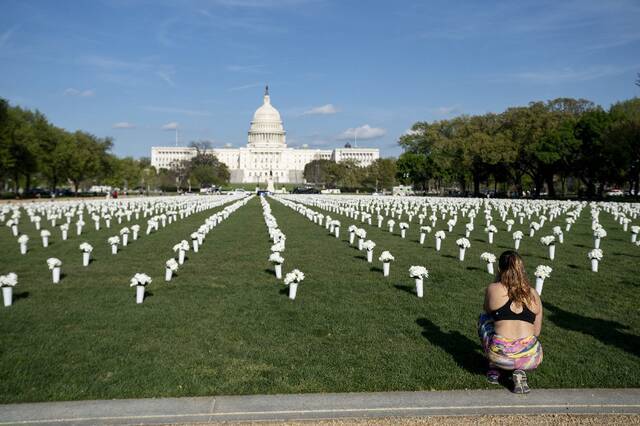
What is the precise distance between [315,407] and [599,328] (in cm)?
535

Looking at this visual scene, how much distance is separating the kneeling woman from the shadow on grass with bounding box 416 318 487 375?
1.90 ft

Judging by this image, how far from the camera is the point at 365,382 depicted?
6.25 metres

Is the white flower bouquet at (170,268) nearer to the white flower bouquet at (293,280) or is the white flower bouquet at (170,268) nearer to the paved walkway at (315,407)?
the white flower bouquet at (293,280)

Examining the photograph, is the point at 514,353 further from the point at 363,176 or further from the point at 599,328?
the point at 363,176

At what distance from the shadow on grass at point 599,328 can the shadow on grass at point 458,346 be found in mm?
1889

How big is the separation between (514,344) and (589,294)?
→ 240 inches

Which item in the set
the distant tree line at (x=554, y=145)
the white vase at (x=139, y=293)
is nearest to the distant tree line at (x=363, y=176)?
the distant tree line at (x=554, y=145)

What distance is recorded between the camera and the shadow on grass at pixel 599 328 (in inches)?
308

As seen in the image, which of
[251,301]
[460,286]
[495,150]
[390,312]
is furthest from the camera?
[495,150]

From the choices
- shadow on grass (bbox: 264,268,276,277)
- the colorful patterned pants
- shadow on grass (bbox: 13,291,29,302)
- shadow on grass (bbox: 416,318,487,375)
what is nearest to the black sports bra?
the colorful patterned pants

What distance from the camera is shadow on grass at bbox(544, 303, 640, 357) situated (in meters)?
7.83

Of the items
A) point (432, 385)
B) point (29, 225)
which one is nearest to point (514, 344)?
point (432, 385)

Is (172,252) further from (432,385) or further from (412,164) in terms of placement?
(412,164)

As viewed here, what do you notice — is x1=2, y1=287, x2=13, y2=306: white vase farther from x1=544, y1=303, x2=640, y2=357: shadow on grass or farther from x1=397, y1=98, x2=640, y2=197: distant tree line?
x1=397, y1=98, x2=640, y2=197: distant tree line
